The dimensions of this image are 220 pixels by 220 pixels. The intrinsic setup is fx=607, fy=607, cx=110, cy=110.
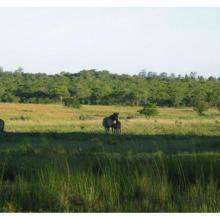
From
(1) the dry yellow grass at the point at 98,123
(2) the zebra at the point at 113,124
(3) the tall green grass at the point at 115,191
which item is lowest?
(1) the dry yellow grass at the point at 98,123

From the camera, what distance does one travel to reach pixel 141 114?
63562mm

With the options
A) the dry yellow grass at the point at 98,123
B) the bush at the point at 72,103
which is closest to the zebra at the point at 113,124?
the dry yellow grass at the point at 98,123

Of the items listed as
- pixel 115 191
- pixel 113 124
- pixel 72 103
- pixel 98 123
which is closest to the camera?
pixel 115 191

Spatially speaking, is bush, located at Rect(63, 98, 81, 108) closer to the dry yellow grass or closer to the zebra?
the dry yellow grass

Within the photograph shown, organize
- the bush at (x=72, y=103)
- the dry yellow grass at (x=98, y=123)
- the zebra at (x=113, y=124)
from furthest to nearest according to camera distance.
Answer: the bush at (x=72, y=103)
the dry yellow grass at (x=98, y=123)
the zebra at (x=113, y=124)

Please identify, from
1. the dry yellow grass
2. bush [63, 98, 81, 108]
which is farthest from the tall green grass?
bush [63, 98, 81, 108]

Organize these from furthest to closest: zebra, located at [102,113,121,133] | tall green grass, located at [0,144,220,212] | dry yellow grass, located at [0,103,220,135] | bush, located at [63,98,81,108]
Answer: bush, located at [63,98,81,108] → dry yellow grass, located at [0,103,220,135] → zebra, located at [102,113,121,133] → tall green grass, located at [0,144,220,212]

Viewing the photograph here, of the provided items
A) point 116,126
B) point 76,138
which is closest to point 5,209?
point 76,138

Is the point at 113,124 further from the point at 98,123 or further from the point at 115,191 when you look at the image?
the point at 115,191

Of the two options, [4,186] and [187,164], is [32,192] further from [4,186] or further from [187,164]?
[187,164]

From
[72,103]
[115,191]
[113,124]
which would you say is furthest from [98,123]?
[72,103]

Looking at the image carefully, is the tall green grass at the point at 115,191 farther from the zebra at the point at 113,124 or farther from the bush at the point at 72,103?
the bush at the point at 72,103

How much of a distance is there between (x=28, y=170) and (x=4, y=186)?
185 centimetres

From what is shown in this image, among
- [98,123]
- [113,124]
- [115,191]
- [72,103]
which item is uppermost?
[115,191]
